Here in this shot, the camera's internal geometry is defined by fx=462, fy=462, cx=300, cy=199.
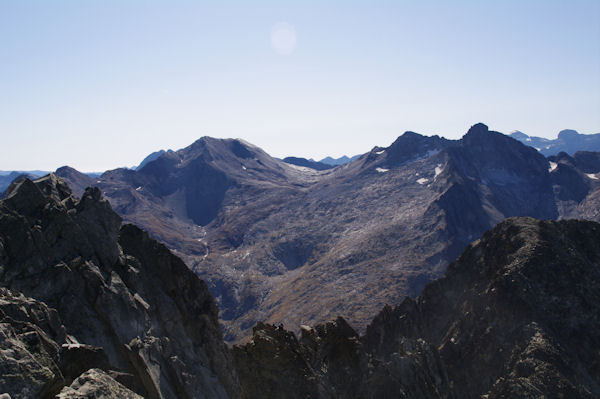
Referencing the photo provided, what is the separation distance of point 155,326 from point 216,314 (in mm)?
8981

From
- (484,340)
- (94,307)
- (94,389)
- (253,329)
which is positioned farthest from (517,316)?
Result: (94,389)

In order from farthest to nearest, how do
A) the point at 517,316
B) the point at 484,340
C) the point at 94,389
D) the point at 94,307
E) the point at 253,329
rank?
the point at 484,340
the point at 517,316
the point at 253,329
the point at 94,307
the point at 94,389

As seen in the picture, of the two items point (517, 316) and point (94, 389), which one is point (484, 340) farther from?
point (94, 389)

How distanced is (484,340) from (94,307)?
159ft

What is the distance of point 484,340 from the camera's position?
57500mm

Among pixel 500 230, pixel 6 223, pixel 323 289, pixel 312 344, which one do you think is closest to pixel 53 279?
pixel 6 223

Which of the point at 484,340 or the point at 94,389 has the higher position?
the point at 94,389

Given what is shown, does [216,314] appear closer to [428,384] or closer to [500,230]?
[428,384]

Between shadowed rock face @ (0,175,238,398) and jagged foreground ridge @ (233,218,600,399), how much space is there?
9637 millimetres

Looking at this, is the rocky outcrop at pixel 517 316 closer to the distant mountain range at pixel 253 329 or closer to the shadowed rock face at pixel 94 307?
→ the distant mountain range at pixel 253 329

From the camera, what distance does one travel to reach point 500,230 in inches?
2707

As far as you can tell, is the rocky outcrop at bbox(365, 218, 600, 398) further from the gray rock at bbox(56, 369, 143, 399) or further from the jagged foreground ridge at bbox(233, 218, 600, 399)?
the gray rock at bbox(56, 369, 143, 399)

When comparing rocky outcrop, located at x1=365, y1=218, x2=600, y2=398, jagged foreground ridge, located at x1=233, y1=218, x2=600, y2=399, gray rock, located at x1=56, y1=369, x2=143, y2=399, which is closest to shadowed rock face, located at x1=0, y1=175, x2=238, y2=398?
gray rock, located at x1=56, y1=369, x2=143, y2=399

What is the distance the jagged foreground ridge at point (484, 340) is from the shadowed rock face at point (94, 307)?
964 centimetres
